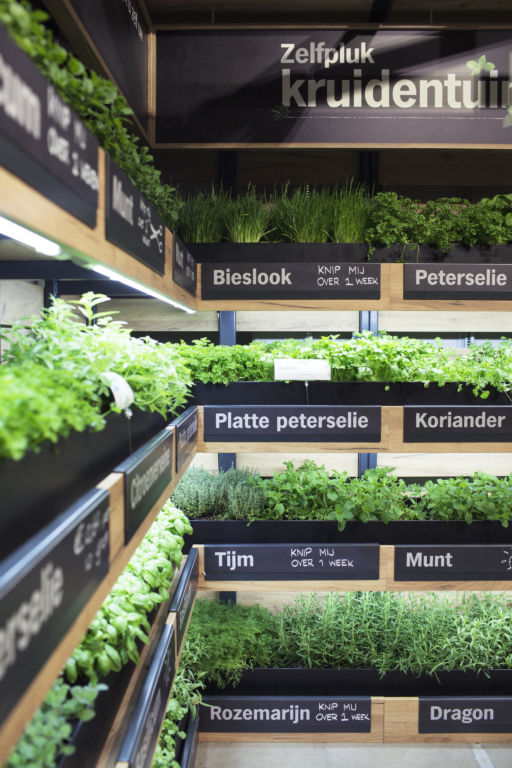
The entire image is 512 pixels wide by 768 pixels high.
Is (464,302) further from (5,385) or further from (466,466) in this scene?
(5,385)

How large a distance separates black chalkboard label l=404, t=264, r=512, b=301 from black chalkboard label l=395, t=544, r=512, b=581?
4.16 feet

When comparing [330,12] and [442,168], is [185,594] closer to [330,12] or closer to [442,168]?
[442,168]

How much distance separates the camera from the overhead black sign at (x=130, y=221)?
1.01m

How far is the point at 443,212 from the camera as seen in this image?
8.24 feet

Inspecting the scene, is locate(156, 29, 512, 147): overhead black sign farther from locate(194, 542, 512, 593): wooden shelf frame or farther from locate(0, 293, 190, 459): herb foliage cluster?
locate(194, 542, 512, 593): wooden shelf frame

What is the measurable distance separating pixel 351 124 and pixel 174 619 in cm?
257

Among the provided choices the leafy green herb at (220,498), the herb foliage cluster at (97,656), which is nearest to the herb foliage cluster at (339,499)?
the leafy green herb at (220,498)

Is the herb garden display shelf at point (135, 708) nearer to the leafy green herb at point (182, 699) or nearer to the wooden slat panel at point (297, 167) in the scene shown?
the leafy green herb at point (182, 699)

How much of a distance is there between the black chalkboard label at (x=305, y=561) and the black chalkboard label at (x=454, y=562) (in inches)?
6.8

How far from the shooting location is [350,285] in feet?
7.94

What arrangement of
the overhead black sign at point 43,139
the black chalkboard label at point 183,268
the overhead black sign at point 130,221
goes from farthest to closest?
the black chalkboard label at point 183,268, the overhead black sign at point 130,221, the overhead black sign at point 43,139

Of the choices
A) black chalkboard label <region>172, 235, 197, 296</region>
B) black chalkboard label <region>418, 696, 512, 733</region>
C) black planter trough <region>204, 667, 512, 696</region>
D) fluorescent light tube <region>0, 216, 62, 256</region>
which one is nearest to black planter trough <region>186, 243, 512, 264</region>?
black chalkboard label <region>172, 235, 197, 296</region>

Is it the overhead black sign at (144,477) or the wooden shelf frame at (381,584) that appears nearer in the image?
the overhead black sign at (144,477)

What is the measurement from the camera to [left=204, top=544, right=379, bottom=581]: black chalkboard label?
2.57 metres
